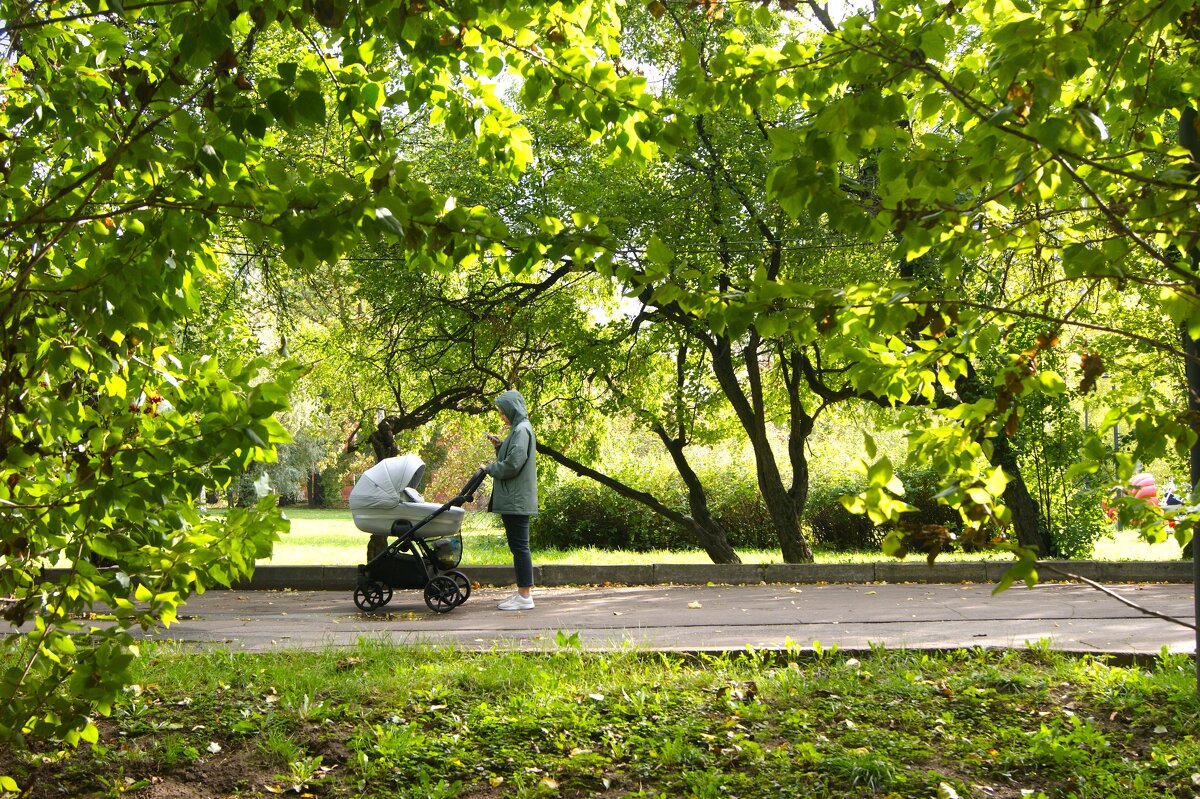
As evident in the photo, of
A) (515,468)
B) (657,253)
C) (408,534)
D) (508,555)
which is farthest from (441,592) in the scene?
(508,555)

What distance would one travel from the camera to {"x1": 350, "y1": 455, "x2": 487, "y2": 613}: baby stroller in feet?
31.0

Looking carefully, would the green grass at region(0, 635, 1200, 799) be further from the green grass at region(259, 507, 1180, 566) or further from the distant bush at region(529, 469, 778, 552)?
the distant bush at region(529, 469, 778, 552)

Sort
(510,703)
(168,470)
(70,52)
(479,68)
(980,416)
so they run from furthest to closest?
(510,703) → (479,68) → (70,52) → (980,416) → (168,470)

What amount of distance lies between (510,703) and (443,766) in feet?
2.72

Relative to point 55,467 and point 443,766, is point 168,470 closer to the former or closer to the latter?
point 55,467

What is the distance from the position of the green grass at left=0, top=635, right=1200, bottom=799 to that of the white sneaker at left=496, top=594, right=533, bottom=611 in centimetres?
355

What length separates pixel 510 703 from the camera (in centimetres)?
504

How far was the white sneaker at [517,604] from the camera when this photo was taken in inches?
380

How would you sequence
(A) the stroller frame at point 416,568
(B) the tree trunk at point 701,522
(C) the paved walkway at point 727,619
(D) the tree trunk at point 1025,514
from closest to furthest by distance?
(C) the paved walkway at point 727,619 → (A) the stroller frame at point 416,568 → (B) the tree trunk at point 701,522 → (D) the tree trunk at point 1025,514

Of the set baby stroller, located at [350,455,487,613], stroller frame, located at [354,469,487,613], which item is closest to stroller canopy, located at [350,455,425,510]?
baby stroller, located at [350,455,487,613]

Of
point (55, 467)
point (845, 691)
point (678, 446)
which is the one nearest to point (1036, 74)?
point (55, 467)

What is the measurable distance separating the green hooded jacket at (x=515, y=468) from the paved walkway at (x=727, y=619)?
102 cm

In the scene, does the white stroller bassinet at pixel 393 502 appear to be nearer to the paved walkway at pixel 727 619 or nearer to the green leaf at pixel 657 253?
the paved walkway at pixel 727 619

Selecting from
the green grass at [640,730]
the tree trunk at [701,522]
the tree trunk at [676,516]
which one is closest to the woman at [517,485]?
the green grass at [640,730]
